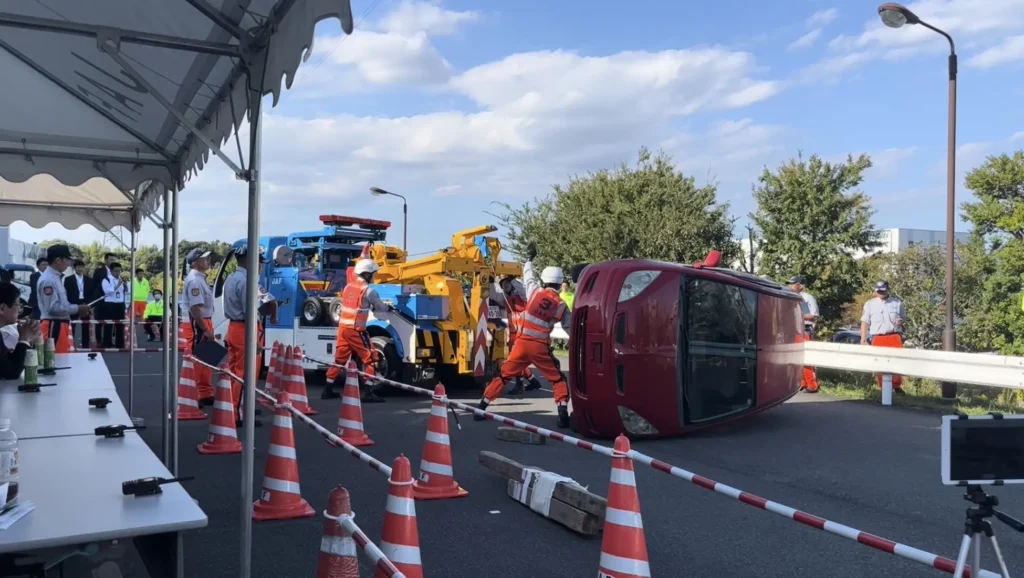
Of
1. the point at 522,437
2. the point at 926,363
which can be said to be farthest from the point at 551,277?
the point at 926,363

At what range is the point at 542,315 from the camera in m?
9.51

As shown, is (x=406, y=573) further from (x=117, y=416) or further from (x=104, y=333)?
(x=104, y=333)

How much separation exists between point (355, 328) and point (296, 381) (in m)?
1.20

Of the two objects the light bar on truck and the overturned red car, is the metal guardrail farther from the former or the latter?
the light bar on truck

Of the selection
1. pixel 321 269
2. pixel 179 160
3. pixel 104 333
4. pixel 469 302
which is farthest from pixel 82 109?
pixel 104 333

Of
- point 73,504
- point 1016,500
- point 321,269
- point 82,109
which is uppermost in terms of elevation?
point 82,109

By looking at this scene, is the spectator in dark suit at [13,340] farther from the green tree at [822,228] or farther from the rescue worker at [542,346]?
the green tree at [822,228]

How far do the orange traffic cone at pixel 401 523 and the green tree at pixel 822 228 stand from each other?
19.3 m

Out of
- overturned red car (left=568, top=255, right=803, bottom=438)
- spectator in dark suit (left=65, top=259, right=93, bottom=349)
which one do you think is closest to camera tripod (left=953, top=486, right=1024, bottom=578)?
overturned red car (left=568, top=255, right=803, bottom=438)

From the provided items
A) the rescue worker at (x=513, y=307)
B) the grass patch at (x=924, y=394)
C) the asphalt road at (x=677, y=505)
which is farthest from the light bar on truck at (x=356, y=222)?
the grass patch at (x=924, y=394)

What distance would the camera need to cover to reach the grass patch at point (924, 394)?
11641 millimetres

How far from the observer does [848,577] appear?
4.75 metres

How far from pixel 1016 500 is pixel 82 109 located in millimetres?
8004

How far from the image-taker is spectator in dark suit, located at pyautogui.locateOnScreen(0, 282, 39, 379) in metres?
5.81
